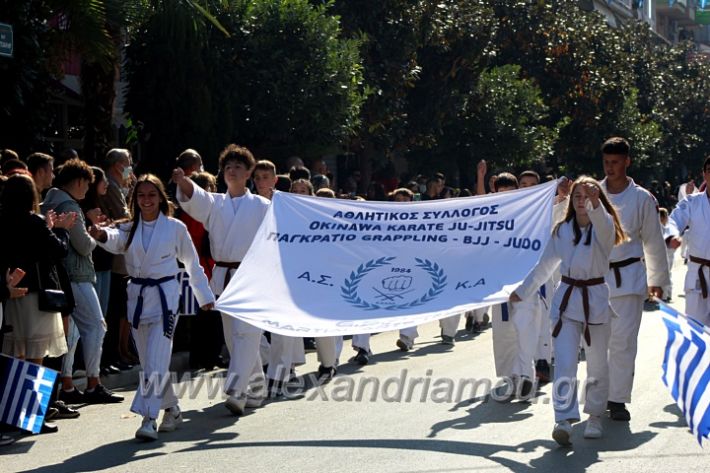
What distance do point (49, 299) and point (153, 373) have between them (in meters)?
1.04

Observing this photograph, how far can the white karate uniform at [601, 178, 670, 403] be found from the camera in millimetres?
9180

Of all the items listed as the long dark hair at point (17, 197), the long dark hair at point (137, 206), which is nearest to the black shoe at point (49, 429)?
the long dark hair at point (137, 206)

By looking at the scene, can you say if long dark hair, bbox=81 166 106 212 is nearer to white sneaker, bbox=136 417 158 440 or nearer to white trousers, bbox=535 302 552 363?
white sneaker, bbox=136 417 158 440

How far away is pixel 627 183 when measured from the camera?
30.6ft

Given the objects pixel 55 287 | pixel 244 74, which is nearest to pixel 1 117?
pixel 55 287

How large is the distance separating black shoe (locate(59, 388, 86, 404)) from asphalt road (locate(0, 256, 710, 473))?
293mm

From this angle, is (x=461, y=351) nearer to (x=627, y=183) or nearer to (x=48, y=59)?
(x=627, y=183)

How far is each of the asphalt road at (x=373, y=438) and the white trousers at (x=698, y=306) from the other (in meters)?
0.75

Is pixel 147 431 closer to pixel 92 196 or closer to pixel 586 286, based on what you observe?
pixel 92 196

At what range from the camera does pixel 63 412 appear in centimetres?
982

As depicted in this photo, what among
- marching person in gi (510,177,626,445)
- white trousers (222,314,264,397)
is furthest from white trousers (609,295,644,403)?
white trousers (222,314,264,397)

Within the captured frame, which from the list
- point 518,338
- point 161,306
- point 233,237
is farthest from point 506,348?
point 161,306

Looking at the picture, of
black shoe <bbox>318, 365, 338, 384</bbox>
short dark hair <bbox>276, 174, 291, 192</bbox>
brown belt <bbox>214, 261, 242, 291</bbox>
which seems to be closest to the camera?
brown belt <bbox>214, 261, 242, 291</bbox>

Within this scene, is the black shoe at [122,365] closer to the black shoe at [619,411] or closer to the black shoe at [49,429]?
the black shoe at [49,429]
